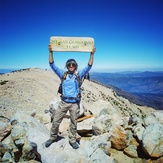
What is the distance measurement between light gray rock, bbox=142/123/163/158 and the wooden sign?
4.68 m

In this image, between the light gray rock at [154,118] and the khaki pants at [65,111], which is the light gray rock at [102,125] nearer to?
the light gray rock at [154,118]

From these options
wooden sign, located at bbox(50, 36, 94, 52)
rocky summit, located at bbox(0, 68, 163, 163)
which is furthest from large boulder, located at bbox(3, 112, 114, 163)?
wooden sign, located at bbox(50, 36, 94, 52)

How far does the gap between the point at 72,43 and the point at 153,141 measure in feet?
17.9

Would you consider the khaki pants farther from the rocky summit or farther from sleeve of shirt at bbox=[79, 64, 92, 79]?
sleeve of shirt at bbox=[79, 64, 92, 79]

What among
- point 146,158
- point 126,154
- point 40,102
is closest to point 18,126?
point 126,154

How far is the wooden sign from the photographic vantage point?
6.50 meters

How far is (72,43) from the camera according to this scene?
654 cm

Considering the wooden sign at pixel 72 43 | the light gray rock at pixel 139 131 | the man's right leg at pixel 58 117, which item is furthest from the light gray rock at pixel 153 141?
the wooden sign at pixel 72 43

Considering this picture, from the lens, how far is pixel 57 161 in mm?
5707

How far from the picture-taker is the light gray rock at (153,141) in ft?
23.7

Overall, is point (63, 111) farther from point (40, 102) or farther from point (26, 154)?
point (40, 102)

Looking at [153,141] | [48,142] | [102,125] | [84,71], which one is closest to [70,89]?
[84,71]

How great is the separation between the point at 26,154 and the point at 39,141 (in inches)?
27.0

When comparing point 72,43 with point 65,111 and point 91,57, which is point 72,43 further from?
point 65,111
